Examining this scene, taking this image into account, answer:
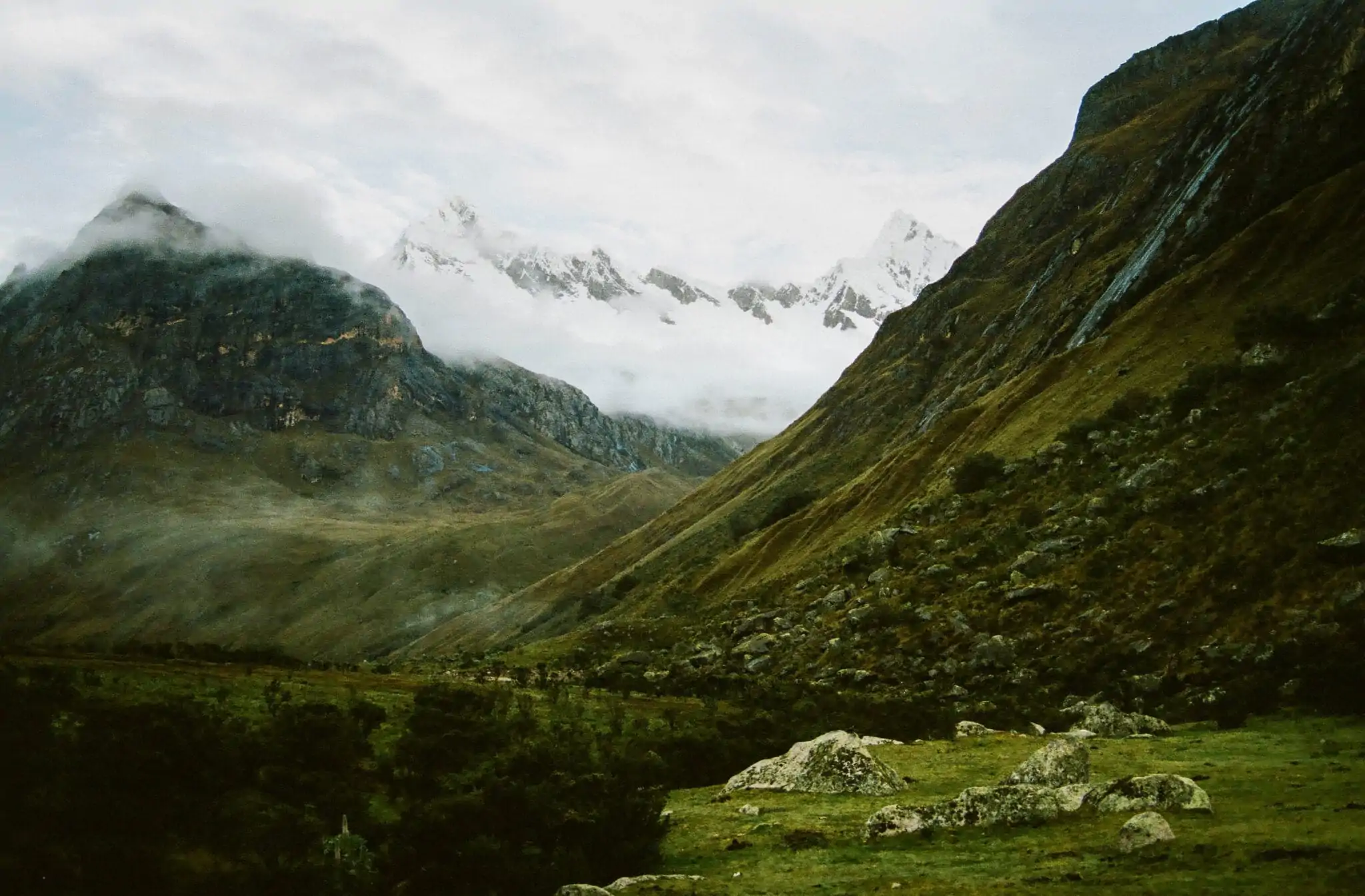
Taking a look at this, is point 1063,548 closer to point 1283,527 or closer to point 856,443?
point 1283,527

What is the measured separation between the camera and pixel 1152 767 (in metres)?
27.0

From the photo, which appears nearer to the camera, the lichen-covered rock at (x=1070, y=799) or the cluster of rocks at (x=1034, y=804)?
the cluster of rocks at (x=1034, y=804)

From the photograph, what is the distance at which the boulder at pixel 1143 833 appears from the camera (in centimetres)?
1789

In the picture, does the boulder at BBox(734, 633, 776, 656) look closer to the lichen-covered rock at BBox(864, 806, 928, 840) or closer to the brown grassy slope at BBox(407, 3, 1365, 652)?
the brown grassy slope at BBox(407, 3, 1365, 652)

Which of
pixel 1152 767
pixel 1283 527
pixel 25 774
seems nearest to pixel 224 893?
pixel 25 774

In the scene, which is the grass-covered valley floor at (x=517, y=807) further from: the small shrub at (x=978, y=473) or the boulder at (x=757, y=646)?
the small shrub at (x=978, y=473)

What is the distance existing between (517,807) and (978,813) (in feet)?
36.9

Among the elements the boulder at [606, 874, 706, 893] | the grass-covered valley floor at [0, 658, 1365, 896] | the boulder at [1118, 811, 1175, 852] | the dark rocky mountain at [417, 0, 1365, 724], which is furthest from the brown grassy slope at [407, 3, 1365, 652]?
the boulder at [606, 874, 706, 893]

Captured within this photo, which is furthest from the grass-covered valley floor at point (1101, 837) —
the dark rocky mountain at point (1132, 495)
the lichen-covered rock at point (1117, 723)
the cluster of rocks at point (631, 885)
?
the dark rocky mountain at point (1132, 495)

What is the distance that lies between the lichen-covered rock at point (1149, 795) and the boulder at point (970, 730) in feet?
53.5

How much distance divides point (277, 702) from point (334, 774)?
327 inches

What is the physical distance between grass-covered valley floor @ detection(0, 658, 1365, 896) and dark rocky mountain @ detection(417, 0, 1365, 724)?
30.9ft

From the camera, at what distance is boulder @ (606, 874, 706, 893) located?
1934 cm

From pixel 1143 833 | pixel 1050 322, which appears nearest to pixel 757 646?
pixel 1143 833
